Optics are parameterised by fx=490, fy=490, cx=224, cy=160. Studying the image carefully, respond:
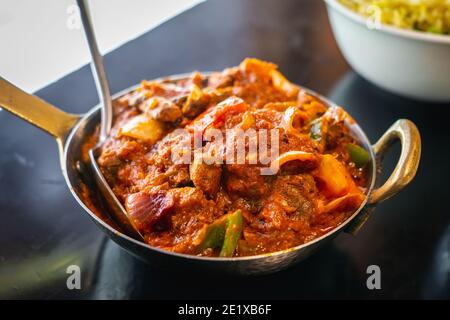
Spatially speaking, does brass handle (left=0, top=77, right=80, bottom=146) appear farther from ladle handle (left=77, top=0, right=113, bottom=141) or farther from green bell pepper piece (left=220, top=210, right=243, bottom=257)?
green bell pepper piece (left=220, top=210, right=243, bottom=257)

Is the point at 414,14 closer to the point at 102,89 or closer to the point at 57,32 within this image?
the point at 102,89

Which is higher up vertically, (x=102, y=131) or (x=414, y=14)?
(x=414, y=14)

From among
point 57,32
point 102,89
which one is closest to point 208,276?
point 102,89

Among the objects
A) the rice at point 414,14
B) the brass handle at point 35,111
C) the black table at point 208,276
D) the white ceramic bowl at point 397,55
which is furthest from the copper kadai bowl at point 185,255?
the rice at point 414,14

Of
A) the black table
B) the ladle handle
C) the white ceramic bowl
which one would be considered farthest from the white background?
the white ceramic bowl

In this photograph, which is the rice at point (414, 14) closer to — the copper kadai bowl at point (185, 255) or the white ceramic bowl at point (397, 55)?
the white ceramic bowl at point (397, 55)
